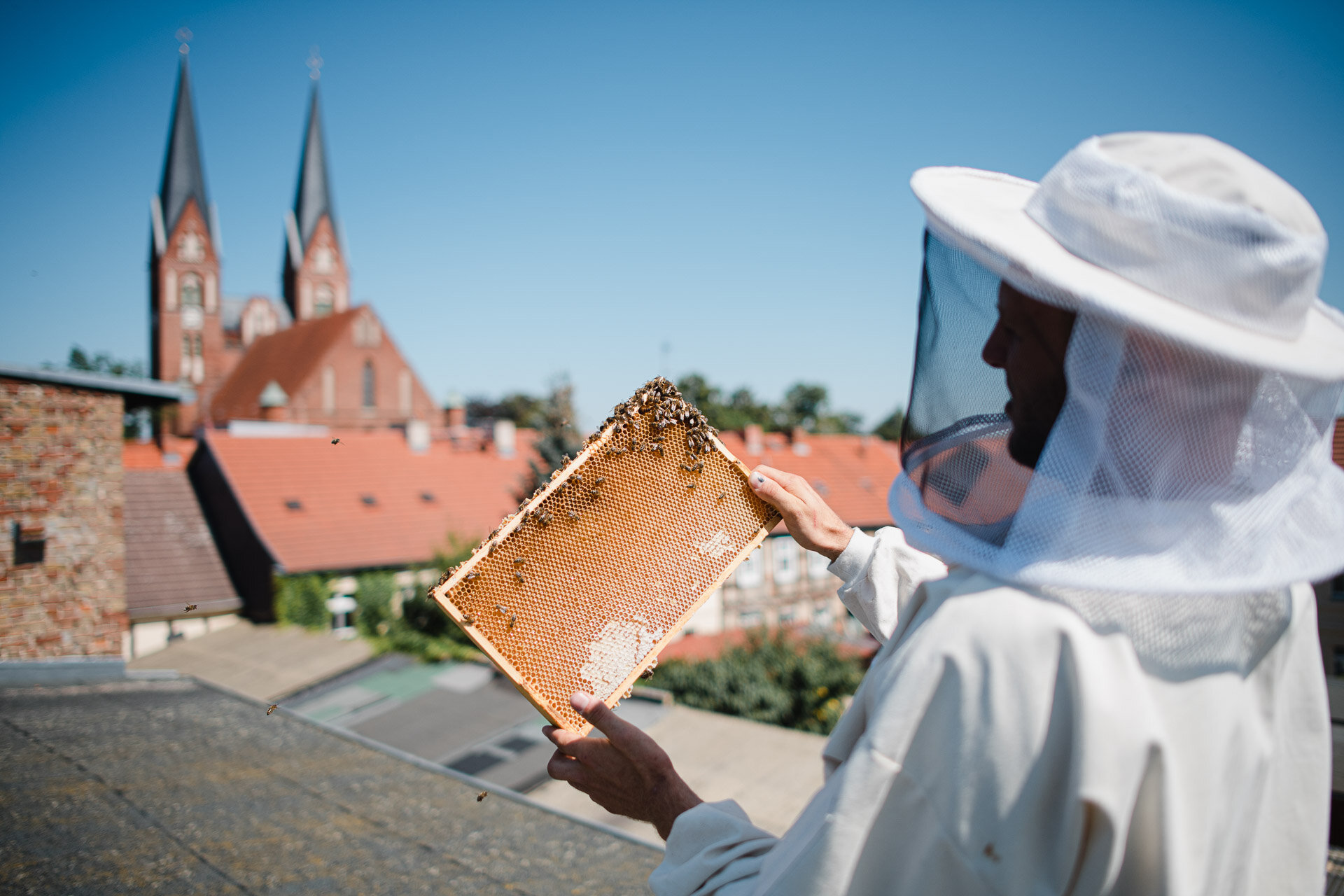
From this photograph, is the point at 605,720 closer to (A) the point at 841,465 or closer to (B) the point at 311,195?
(A) the point at 841,465

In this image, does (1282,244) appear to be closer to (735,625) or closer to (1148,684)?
(1148,684)

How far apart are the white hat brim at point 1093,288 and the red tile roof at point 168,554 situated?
2906 centimetres

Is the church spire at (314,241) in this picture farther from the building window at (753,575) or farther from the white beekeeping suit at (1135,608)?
the white beekeeping suit at (1135,608)

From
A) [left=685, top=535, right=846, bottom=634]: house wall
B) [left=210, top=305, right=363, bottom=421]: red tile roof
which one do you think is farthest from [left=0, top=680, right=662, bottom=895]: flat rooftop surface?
[left=210, top=305, right=363, bottom=421]: red tile roof

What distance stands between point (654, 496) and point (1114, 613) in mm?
1333

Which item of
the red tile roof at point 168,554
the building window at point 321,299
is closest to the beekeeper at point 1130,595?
the red tile roof at point 168,554

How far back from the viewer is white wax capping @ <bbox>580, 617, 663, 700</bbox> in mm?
2018

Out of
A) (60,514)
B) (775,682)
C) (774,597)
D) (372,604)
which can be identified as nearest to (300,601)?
(372,604)

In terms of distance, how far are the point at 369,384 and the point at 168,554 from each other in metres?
38.2

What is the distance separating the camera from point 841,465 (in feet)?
115

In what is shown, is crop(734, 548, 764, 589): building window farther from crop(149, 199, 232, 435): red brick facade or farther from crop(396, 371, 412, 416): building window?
crop(149, 199, 232, 435): red brick facade

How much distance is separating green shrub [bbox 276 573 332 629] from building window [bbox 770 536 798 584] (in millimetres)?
17055

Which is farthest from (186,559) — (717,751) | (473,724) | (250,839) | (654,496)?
(654,496)

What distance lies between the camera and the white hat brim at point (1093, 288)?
1.07 m
